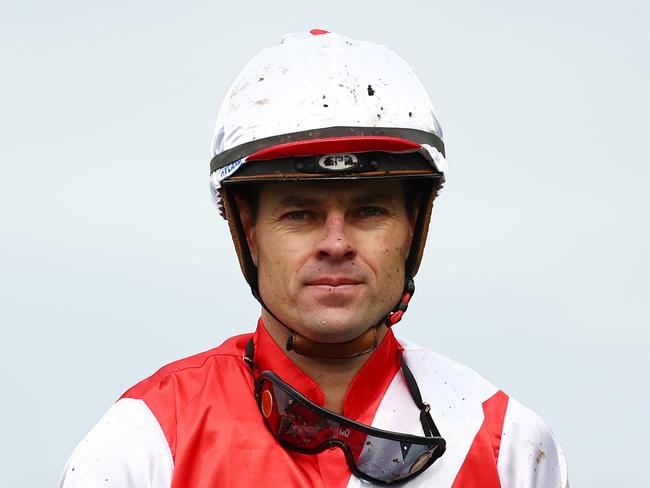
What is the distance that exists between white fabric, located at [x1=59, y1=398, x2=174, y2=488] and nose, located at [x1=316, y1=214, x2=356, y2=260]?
93cm

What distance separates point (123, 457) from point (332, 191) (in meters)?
1.27

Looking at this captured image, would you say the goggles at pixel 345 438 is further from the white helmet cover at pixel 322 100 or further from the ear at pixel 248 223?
the white helmet cover at pixel 322 100

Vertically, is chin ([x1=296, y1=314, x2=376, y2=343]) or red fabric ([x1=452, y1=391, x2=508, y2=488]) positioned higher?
chin ([x1=296, y1=314, x2=376, y2=343])

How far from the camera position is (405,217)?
18.1ft

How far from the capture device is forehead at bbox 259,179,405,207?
5.32m

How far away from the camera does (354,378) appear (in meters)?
5.57

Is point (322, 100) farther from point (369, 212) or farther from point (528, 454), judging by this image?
point (528, 454)

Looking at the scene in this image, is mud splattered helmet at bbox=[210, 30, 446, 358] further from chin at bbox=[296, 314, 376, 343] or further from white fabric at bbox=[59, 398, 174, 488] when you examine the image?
white fabric at bbox=[59, 398, 174, 488]

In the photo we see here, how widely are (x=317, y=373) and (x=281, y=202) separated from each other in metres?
0.70

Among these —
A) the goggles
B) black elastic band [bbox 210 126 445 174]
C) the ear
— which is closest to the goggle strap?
the goggles

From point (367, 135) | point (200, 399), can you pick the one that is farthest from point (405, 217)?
point (200, 399)

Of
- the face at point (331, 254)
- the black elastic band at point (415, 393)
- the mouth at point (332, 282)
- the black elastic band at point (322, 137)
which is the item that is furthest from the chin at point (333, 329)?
the black elastic band at point (322, 137)

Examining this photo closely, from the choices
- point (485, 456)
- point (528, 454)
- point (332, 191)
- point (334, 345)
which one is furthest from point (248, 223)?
point (528, 454)

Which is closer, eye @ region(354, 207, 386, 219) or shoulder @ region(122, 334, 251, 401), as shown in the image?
eye @ region(354, 207, 386, 219)
